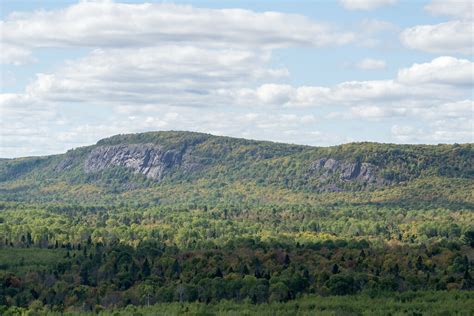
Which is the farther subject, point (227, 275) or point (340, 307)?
point (227, 275)

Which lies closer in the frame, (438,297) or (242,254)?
(438,297)

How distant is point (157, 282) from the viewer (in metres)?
157

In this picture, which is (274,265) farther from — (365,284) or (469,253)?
(469,253)

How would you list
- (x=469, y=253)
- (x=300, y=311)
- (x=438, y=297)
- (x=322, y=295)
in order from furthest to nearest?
(x=469, y=253)
(x=322, y=295)
(x=438, y=297)
(x=300, y=311)

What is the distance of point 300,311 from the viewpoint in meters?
126

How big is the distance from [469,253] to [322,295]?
2165 inches

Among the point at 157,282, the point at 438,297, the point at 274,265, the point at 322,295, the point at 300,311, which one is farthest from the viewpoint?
the point at 274,265

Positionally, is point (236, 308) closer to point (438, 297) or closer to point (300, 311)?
point (300, 311)

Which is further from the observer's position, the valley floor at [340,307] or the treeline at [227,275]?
the treeline at [227,275]

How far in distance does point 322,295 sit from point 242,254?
44.0m

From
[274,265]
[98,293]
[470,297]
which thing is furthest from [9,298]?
[470,297]

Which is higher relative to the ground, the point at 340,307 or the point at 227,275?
the point at 227,275

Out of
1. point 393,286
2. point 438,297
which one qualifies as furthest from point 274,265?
point 438,297

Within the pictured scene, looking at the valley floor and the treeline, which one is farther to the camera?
the treeline
